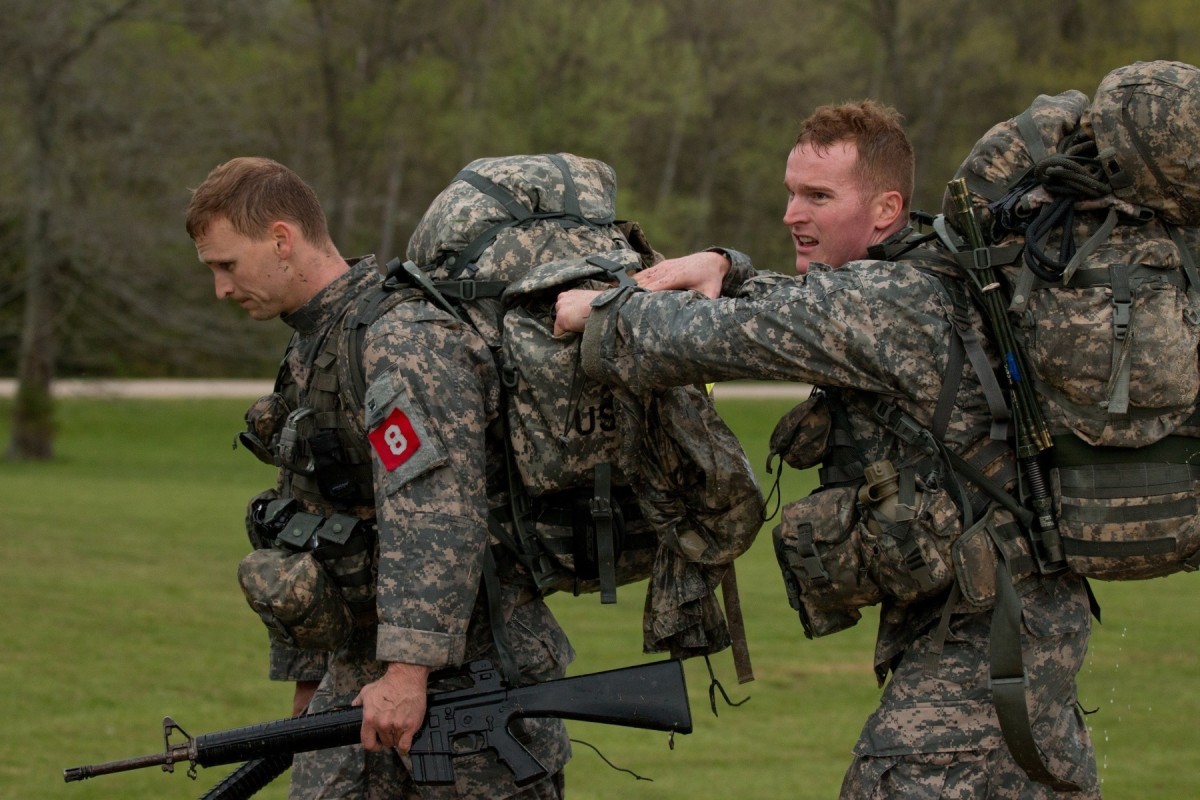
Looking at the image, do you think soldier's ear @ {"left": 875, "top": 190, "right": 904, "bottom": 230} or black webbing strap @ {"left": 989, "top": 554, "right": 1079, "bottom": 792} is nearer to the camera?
black webbing strap @ {"left": 989, "top": 554, "right": 1079, "bottom": 792}

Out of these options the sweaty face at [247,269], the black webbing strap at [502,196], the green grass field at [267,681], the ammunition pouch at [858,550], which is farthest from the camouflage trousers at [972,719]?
the green grass field at [267,681]

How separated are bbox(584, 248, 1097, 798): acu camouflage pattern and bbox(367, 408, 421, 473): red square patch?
51 cm

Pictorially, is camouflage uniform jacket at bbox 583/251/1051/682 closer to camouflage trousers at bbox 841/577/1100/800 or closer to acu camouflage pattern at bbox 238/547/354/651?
camouflage trousers at bbox 841/577/1100/800

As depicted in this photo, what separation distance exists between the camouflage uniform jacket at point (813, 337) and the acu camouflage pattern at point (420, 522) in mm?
414

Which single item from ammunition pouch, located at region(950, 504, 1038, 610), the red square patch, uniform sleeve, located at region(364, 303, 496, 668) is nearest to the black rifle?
uniform sleeve, located at region(364, 303, 496, 668)

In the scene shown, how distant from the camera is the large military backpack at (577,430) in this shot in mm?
4141

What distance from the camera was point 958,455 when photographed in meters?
3.90

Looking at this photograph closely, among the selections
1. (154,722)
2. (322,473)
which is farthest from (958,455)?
(154,722)

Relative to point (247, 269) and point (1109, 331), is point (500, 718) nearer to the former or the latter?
point (247, 269)

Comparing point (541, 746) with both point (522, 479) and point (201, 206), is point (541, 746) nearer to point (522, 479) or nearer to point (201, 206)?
point (522, 479)

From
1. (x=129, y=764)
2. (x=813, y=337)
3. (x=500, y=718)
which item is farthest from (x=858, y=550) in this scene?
(x=129, y=764)

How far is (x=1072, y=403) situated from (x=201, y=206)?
95.1 inches

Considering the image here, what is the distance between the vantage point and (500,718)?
4.17 meters

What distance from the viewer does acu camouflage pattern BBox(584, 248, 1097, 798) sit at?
3783 millimetres
